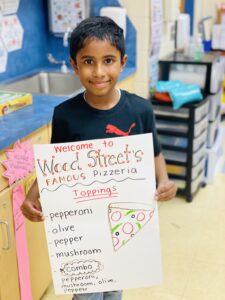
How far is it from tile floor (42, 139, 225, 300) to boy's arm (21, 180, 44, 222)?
838 mm

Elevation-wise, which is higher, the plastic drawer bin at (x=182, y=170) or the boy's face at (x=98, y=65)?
the boy's face at (x=98, y=65)

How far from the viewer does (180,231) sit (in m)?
2.40

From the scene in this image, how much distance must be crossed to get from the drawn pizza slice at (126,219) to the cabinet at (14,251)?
46cm

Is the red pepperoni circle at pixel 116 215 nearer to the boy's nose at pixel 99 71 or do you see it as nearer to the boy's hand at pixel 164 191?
the boy's hand at pixel 164 191

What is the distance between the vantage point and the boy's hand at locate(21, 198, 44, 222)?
1.17 meters

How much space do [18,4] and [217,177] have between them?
1.85 metres

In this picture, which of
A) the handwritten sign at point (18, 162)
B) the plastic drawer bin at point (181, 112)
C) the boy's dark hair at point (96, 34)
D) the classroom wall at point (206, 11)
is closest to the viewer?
the boy's dark hair at point (96, 34)

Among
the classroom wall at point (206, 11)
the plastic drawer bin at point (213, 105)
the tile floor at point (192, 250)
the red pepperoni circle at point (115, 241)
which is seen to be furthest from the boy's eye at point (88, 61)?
the classroom wall at point (206, 11)

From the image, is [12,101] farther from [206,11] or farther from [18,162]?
[206,11]

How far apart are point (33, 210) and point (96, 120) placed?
32cm

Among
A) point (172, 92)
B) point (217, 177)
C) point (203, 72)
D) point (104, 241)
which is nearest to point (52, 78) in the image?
point (172, 92)

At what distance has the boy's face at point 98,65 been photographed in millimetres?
1080

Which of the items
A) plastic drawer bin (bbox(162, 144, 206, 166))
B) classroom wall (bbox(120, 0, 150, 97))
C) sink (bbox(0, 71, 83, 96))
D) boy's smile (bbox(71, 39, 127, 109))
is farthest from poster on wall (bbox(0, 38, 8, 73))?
boy's smile (bbox(71, 39, 127, 109))

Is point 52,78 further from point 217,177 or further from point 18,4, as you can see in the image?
point 217,177
